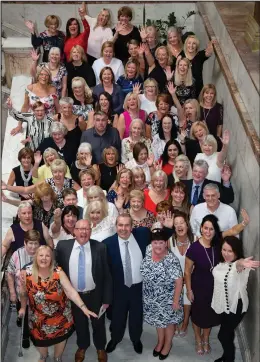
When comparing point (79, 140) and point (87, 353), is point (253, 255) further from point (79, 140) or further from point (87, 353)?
point (79, 140)

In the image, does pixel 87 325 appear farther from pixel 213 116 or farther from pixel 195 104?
pixel 213 116

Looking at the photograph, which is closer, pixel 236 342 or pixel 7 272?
pixel 7 272

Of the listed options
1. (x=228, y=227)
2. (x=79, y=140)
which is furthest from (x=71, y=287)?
(x=79, y=140)

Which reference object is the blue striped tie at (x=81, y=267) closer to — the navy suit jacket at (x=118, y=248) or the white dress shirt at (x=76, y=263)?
the white dress shirt at (x=76, y=263)

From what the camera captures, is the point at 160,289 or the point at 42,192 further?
the point at 42,192

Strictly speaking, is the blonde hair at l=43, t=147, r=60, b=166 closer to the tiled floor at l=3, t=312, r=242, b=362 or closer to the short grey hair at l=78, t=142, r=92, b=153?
the short grey hair at l=78, t=142, r=92, b=153

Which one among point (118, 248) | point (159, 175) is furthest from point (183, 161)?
point (118, 248)

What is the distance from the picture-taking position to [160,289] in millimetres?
7867

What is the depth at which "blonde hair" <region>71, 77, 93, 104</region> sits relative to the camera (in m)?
10.4

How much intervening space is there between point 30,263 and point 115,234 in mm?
943

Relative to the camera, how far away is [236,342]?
8891 mm

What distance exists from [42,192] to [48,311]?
5.00 ft

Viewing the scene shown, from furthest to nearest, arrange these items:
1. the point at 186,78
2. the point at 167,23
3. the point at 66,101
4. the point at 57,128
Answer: the point at 167,23 < the point at 186,78 < the point at 66,101 < the point at 57,128

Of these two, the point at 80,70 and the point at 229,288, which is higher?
the point at 80,70
